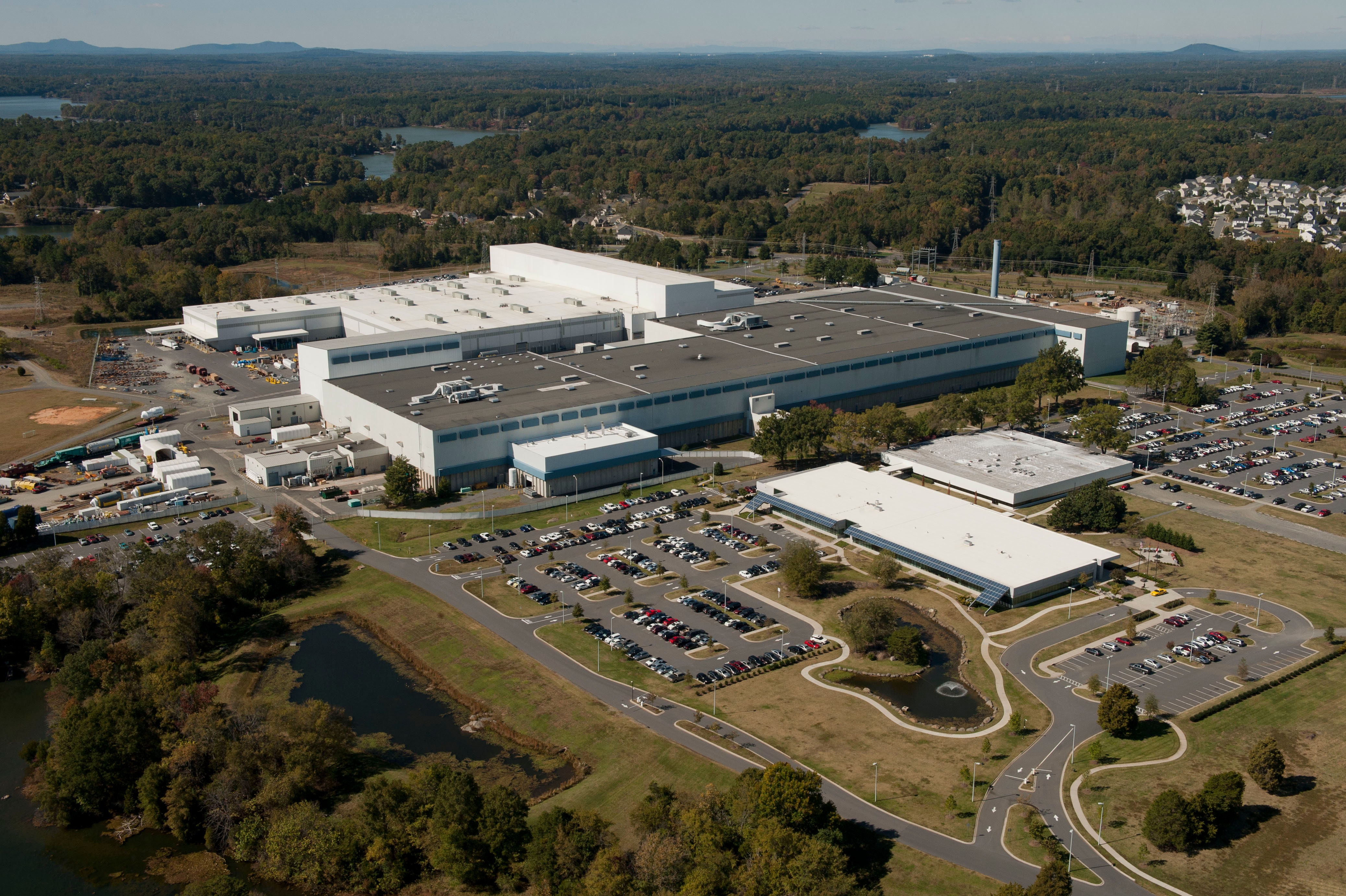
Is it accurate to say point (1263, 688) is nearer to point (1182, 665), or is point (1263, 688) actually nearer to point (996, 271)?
point (1182, 665)

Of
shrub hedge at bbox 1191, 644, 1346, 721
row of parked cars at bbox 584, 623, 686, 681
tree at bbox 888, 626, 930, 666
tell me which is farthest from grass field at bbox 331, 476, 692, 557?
shrub hedge at bbox 1191, 644, 1346, 721

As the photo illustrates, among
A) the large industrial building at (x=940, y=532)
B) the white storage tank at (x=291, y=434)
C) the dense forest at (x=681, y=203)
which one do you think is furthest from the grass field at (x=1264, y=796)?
the dense forest at (x=681, y=203)

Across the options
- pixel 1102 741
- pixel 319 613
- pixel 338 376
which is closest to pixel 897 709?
pixel 1102 741

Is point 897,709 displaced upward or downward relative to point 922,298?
downward

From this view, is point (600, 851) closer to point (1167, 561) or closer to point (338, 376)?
point (1167, 561)

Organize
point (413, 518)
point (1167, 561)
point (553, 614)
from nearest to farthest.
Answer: point (553, 614) → point (1167, 561) → point (413, 518)

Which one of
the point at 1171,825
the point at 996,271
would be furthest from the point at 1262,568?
the point at 996,271

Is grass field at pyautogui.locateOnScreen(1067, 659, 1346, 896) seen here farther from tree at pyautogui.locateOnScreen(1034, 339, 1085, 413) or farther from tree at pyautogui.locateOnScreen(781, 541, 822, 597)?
tree at pyautogui.locateOnScreen(1034, 339, 1085, 413)
